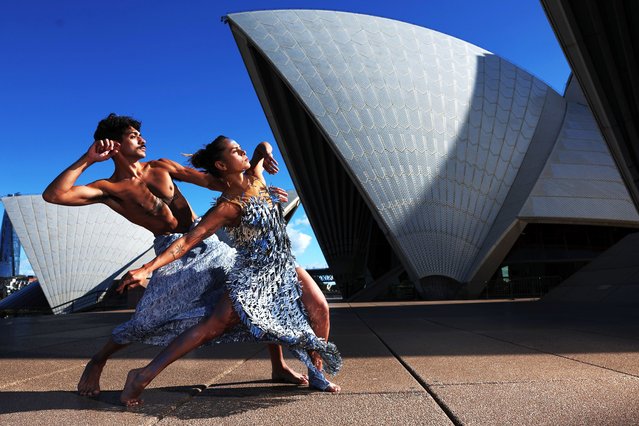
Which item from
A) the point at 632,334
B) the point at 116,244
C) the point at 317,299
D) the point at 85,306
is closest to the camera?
the point at 317,299

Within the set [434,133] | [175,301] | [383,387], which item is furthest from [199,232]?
[434,133]

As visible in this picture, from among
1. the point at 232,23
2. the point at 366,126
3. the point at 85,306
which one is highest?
the point at 232,23

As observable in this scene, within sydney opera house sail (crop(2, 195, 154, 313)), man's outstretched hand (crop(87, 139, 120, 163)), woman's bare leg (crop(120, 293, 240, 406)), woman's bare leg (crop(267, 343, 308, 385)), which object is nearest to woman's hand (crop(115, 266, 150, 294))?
woman's bare leg (crop(120, 293, 240, 406))

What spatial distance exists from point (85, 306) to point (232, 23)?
53.7 feet

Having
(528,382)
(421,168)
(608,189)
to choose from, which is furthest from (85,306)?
(528,382)

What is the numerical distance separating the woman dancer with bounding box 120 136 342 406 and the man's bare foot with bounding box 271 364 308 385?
213 mm

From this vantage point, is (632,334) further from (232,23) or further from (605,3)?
(232,23)

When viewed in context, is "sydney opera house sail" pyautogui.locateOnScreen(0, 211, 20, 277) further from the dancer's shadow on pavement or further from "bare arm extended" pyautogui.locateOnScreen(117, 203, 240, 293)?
"bare arm extended" pyautogui.locateOnScreen(117, 203, 240, 293)

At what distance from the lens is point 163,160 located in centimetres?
245

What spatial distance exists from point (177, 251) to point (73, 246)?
89.5 ft

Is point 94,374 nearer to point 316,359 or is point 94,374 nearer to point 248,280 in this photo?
point 248,280

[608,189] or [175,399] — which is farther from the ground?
[608,189]

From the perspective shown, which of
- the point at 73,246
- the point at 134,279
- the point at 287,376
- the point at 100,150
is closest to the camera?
the point at 134,279

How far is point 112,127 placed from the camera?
2270 millimetres
